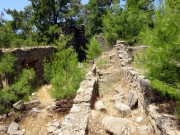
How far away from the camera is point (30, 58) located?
41.4ft

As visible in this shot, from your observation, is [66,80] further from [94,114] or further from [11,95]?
[94,114]

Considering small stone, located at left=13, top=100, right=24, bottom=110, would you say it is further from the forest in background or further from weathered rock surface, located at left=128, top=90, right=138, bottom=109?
the forest in background

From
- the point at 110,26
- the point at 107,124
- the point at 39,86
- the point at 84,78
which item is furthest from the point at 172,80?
the point at 110,26

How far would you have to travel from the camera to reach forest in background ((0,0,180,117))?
3.72m

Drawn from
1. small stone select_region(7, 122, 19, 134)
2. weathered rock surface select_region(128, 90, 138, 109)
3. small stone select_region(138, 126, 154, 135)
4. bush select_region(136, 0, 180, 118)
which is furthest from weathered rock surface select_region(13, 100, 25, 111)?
bush select_region(136, 0, 180, 118)

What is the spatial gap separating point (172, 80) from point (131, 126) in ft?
4.34

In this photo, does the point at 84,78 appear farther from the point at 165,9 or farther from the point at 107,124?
the point at 165,9

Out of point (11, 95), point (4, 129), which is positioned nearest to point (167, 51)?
point (4, 129)

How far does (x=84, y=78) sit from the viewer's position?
7.75 m

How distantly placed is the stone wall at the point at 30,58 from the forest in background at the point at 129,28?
117 inches

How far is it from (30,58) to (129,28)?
734cm

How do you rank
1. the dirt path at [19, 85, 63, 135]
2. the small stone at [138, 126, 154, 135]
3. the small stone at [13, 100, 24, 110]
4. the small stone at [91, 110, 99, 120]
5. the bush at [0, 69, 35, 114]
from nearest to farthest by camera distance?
the small stone at [138, 126, 154, 135] → the small stone at [91, 110, 99, 120] → the dirt path at [19, 85, 63, 135] → the bush at [0, 69, 35, 114] → the small stone at [13, 100, 24, 110]

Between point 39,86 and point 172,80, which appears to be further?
point 39,86

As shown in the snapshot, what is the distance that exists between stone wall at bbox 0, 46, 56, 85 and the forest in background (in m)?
2.97
